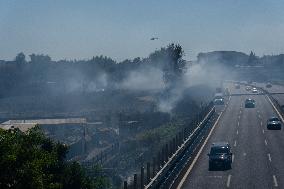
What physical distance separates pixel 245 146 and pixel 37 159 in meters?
28.2

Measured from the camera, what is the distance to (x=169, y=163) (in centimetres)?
2798

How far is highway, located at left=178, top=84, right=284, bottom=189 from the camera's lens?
28.0 m

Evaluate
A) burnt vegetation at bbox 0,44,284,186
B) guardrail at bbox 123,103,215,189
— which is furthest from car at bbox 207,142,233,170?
burnt vegetation at bbox 0,44,284,186

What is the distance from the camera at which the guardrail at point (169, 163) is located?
23391 mm

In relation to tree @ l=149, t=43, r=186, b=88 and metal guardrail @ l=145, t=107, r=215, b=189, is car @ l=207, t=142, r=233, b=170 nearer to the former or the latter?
metal guardrail @ l=145, t=107, r=215, b=189

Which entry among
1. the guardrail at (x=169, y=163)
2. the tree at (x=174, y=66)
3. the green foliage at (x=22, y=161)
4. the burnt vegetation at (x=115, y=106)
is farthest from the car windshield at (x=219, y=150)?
the tree at (x=174, y=66)

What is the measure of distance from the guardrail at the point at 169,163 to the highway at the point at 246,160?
29.2 inches

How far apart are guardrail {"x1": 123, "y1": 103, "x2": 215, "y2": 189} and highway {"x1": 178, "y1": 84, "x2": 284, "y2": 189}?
29.2 inches

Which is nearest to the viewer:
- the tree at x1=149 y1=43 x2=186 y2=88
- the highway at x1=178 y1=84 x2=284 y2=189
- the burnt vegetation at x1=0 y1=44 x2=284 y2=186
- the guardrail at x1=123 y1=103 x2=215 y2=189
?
the guardrail at x1=123 y1=103 x2=215 y2=189

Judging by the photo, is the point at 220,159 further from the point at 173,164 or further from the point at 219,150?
the point at 173,164

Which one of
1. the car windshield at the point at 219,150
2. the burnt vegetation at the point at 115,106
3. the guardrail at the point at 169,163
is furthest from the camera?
the burnt vegetation at the point at 115,106

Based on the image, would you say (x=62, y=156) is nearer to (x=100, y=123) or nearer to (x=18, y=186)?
(x=18, y=186)

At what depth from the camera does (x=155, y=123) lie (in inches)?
2611

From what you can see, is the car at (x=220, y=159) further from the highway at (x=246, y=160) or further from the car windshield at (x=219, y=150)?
the highway at (x=246, y=160)
